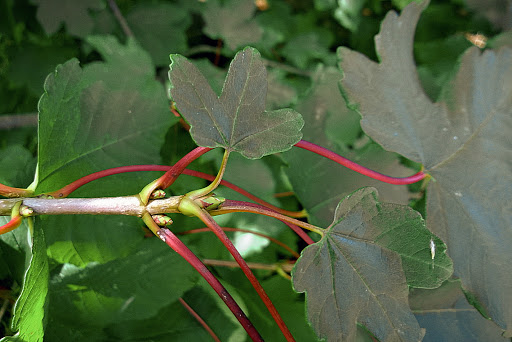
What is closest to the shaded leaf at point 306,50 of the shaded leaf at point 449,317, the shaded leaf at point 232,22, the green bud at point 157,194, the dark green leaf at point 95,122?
the shaded leaf at point 232,22

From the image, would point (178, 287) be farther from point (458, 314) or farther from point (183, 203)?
point (458, 314)

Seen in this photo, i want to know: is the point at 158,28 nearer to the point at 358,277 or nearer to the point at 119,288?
the point at 119,288

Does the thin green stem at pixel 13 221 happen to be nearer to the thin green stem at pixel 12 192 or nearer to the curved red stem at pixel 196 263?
the thin green stem at pixel 12 192

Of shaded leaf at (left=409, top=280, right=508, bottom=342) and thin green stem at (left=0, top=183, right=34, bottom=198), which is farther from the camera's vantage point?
shaded leaf at (left=409, top=280, right=508, bottom=342)

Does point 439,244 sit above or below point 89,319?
above

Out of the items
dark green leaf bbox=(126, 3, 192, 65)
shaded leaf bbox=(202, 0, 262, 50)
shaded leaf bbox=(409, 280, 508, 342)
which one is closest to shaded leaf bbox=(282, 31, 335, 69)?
shaded leaf bbox=(202, 0, 262, 50)

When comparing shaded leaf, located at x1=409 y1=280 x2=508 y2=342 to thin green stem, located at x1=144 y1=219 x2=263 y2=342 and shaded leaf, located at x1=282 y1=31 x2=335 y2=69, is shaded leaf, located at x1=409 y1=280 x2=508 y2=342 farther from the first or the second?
shaded leaf, located at x1=282 y1=31 x2=335 y2=69

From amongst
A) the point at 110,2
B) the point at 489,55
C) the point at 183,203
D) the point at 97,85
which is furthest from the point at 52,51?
the point at 489,55
